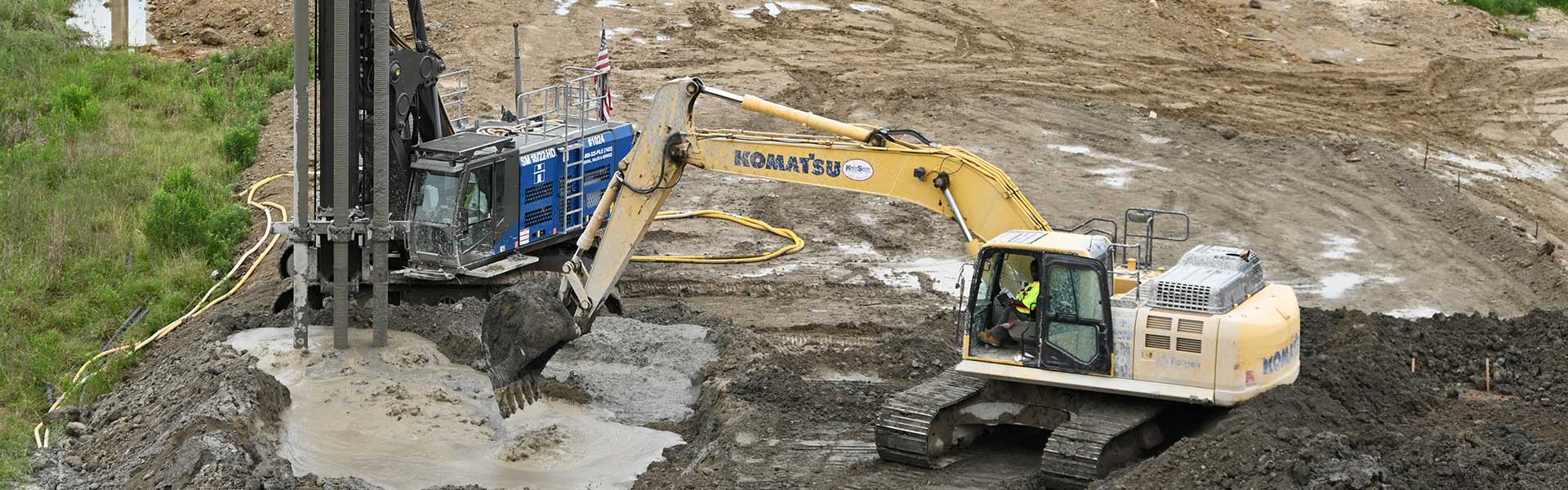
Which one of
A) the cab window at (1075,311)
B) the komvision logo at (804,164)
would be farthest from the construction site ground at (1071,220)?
the komvision logo at (804,164)

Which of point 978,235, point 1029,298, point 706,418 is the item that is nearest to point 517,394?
point 706,418

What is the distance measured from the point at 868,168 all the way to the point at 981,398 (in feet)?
7.33

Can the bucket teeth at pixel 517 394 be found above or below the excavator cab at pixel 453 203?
below

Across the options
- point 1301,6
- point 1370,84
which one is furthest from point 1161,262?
point 1301,6

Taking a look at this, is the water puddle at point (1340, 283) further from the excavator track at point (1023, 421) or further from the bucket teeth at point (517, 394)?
the bucket teeth at point (517, 394)

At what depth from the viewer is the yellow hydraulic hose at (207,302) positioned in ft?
53.4

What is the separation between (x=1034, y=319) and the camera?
1366 cm

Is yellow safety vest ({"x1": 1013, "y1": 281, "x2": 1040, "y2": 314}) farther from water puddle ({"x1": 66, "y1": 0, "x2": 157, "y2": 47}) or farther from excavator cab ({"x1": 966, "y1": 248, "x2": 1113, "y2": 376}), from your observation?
water puddle ({"x1": 66, "y1": 0, "x2": 157, "y2": 47})

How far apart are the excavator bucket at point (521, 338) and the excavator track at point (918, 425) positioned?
10.4 feet

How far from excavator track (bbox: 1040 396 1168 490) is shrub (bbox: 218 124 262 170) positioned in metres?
16.8

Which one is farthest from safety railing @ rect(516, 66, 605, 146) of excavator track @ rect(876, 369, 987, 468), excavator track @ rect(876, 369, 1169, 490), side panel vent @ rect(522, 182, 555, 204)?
excavator track @ rect(876, 369, 1169, 490)

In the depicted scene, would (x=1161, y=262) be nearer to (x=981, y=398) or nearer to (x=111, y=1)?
(x=981, y=398)

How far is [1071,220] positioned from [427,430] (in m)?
11.2

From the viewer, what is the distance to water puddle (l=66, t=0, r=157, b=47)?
3522 cm
